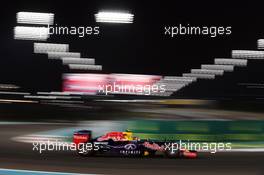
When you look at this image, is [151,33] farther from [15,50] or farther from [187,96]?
[15,50]

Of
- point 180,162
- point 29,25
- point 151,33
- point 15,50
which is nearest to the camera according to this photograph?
point 29,25

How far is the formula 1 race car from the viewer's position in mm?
7007

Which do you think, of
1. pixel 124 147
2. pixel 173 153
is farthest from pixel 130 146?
pixel 173 153

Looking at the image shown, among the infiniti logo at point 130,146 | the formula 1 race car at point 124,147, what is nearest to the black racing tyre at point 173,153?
the formula 1 race car at point 124,147

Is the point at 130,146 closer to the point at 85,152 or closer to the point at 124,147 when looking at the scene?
the point at 124,147

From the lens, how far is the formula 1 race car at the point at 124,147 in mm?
7007

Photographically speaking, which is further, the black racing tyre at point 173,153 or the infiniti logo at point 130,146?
the black racing tyre at point 173,153

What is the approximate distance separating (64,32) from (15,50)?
0.58 metres

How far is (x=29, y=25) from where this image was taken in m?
5.58

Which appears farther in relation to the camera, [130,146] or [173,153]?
[173,153]

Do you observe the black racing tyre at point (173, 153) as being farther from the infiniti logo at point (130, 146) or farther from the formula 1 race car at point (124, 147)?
the infiniti logo at point (130, 146)

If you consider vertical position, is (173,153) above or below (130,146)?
below

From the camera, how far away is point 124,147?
7473mm

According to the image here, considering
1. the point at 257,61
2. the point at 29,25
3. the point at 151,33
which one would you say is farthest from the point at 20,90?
the point at 257,61
